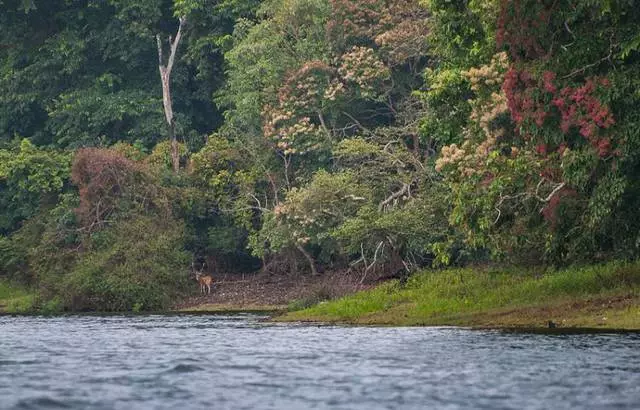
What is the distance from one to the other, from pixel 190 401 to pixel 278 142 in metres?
40.0

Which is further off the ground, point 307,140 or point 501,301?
point 307,140

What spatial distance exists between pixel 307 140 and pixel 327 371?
117 ft

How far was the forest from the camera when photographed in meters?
34.5

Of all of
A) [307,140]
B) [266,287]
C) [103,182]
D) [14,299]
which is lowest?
[266,287]

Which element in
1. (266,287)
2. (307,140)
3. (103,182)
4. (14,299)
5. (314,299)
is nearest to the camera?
(314,299)

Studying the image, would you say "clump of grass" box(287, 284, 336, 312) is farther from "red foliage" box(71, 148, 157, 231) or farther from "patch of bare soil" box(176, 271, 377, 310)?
"red foliage" box(71, 148, 157, 231)

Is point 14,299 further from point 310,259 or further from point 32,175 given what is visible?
point 310,259

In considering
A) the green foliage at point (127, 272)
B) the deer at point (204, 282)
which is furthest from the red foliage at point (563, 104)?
the deer at point (204, 282)

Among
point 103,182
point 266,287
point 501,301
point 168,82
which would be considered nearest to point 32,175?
point 103,182

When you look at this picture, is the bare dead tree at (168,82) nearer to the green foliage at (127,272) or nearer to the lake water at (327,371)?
the green foliage at (127,272)

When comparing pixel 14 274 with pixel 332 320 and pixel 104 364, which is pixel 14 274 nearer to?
pixel 332 320

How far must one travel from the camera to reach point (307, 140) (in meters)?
59.5

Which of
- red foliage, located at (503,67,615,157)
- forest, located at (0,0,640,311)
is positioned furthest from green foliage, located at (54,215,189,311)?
red foliage, located at (503,67,615,157)

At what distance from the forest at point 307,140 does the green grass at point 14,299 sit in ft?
2.09
